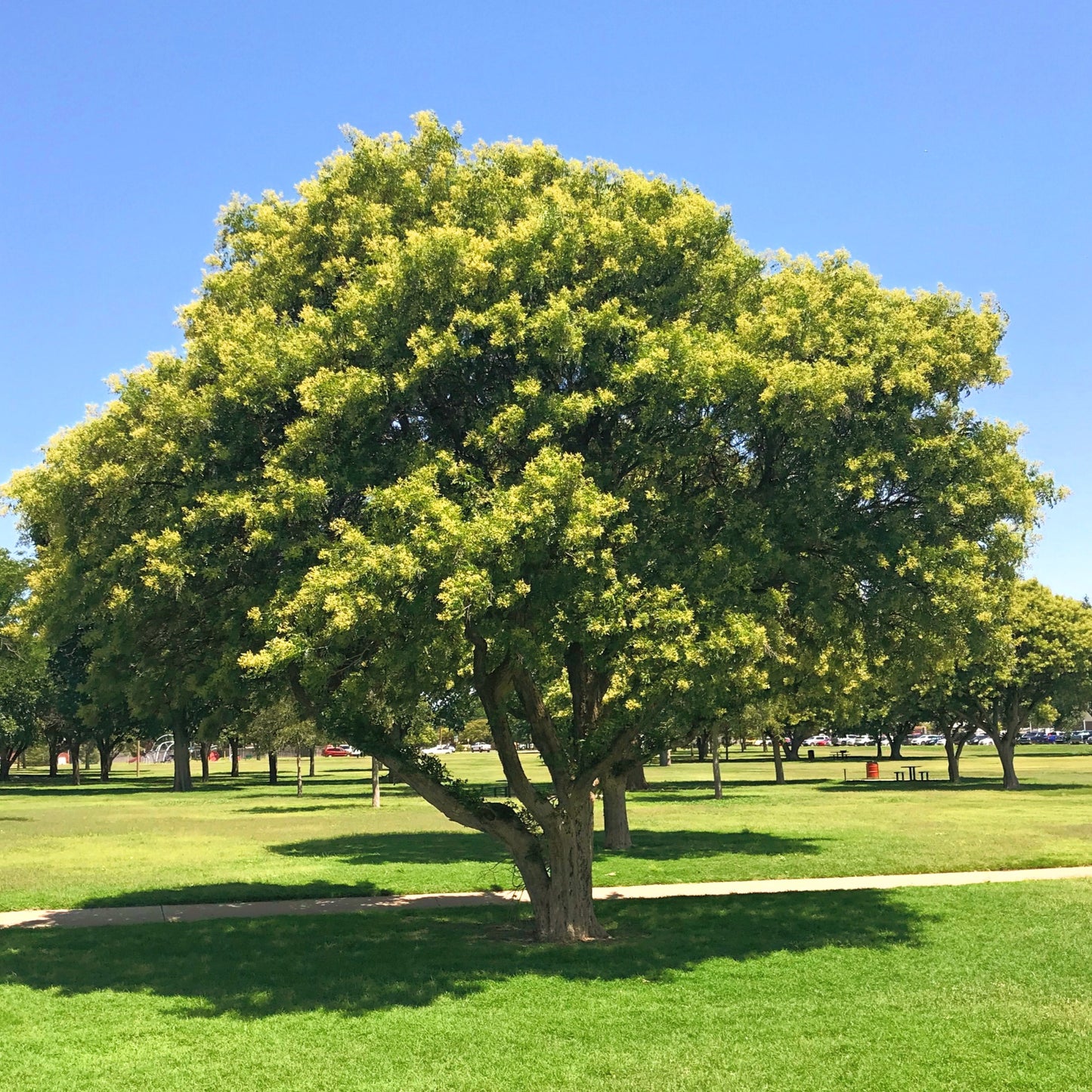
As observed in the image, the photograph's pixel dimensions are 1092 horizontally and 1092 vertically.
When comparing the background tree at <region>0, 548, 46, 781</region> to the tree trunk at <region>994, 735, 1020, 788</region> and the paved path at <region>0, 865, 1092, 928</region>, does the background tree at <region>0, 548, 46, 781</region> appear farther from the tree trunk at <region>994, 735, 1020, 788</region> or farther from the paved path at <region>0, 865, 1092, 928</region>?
the tree trunk at <region>994, 735, 1020, 788</region>

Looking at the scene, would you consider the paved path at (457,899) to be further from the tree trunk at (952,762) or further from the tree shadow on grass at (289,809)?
the tree trunk at (952,762)

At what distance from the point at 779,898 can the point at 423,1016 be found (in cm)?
892

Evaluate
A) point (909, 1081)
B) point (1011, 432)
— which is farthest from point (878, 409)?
point (909, 1081)

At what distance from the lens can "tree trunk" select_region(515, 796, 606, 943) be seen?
1488 cm

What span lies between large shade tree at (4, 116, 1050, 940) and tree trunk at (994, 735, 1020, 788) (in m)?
39.4

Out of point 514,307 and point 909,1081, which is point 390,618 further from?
point 909,1081

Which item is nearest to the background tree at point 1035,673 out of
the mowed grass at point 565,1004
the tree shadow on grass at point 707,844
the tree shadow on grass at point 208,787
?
the tree shadow on grass at point 707,844

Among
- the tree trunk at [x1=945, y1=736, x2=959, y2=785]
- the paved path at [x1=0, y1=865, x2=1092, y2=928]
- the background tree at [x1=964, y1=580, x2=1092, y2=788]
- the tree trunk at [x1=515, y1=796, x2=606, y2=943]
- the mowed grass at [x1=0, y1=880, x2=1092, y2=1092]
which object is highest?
the background tree at [x1=964, y1=580, x2=1092, y2=788]

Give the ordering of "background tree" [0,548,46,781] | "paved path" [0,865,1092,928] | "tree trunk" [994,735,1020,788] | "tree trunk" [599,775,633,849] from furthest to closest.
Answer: "tree trunk" [994,735,1020,788]
"background tree" [0,548,46,781]
"tree trunk" [599,775,633,849]
"paved path" [0,865,1092,928]

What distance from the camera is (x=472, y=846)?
88.8 ft

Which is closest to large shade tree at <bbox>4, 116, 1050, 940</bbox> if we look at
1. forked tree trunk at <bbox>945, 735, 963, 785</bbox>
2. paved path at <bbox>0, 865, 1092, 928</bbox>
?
paved path at <bbox>0, 865, 1092, 928</bbox>

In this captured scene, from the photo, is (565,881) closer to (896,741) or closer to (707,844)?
(707,844)

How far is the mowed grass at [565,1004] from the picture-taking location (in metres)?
9.34

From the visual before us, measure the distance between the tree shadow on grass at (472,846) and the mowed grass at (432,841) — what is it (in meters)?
0.09
